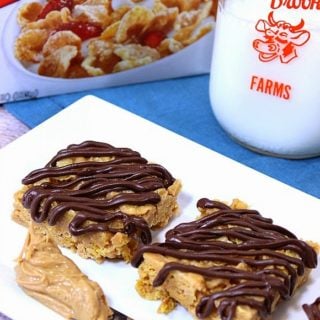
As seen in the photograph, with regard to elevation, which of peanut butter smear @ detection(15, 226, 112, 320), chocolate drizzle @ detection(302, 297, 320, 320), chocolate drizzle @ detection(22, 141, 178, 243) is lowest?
peanut butter smear @ detection(15, 226, 112, 320)

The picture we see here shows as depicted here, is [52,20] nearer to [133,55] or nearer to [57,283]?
[133,55]

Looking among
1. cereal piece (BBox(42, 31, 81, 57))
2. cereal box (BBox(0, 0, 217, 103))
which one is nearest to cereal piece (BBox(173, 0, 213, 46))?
cereal box (BBox(0, 0, 217, 103))

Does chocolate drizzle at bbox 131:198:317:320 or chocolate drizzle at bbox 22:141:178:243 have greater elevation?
chocolate drizzle at bbox 131:198:317:320

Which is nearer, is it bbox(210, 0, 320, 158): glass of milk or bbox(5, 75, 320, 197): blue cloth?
bbox(210, 0, 320, 158): glass of milk

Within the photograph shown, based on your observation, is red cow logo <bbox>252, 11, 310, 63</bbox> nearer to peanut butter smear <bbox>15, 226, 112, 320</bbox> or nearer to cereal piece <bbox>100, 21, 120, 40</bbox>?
cereal piece <bbox>100, 21, 120, 40</bbox>

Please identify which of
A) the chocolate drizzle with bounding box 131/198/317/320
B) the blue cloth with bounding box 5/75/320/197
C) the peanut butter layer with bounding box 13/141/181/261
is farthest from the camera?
the blue cloth with bounding box 5/75/320/197

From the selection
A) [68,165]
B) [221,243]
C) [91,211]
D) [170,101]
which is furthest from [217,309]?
[170,101]

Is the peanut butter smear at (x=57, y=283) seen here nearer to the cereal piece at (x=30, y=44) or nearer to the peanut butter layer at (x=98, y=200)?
the peanut butter layer at (x=98, y=200)

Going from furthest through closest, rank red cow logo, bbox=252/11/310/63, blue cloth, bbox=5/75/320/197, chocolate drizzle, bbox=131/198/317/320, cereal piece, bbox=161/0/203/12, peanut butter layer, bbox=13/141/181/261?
cereal piece, bbox=161/0/203/12, blue cloth, bbox=5/75/320/197, red cow logo, bbox=252/11/310/63, peanut butter layer, bbox=13/141/181/261, chocolate drizzle, bbox=131/198/317/320
